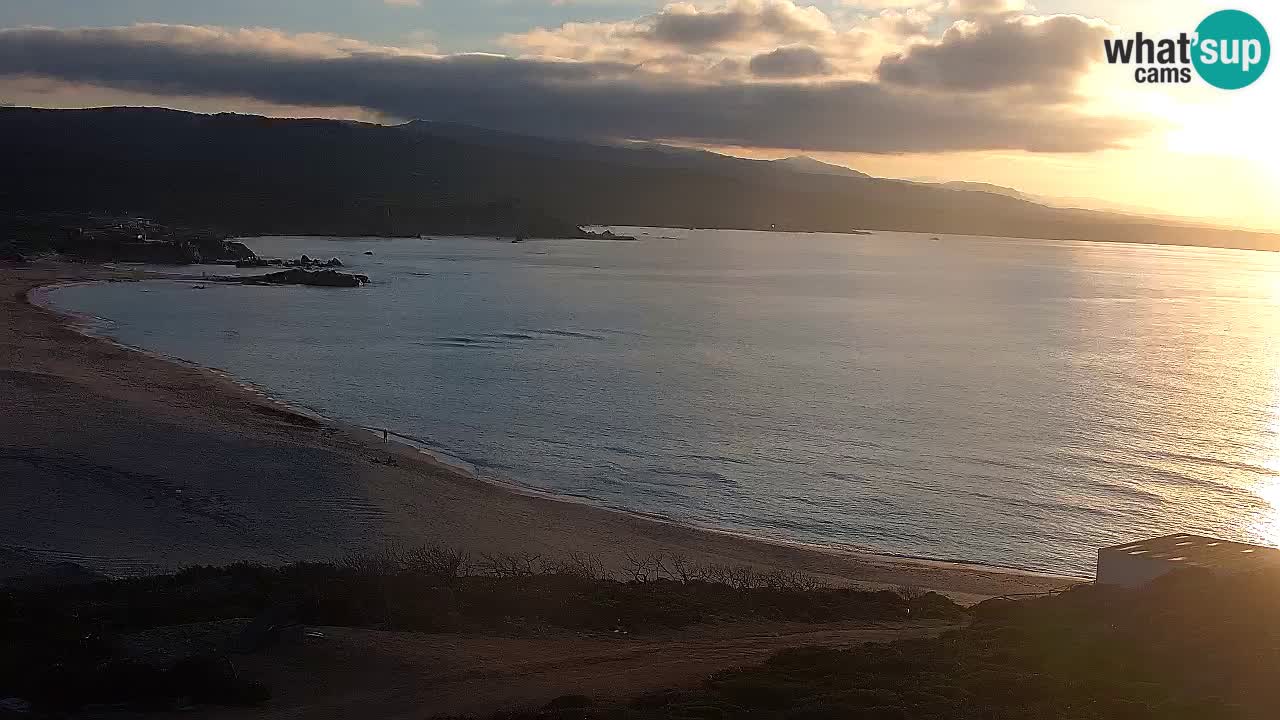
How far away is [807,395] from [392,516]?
22.7 metres

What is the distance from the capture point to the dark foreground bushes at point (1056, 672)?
954 centimetres

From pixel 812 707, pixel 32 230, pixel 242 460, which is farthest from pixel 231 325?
pixel 32 230

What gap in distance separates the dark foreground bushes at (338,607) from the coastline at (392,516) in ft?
5.66

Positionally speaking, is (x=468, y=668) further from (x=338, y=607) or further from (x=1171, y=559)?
(x=1171, y=559)

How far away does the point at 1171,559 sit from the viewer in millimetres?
13203

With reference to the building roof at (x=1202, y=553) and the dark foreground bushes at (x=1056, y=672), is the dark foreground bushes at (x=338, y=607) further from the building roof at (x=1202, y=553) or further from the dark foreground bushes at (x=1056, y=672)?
the building roof at (x=1202, y=553)

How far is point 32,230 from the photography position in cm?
10138

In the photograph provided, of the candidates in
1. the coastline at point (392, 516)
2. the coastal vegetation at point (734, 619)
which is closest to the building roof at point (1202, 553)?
the coastal vegetation at point (734, 619)

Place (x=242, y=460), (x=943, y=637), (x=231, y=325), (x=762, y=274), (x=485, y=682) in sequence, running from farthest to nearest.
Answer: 1. (x=762, y=274)
2. (x=231, y=325)
3. (x=242, y=460)
4. (x=943, y=637)
5. (x=485, y=682)

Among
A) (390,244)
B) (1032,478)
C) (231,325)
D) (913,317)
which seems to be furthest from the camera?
(390,244)

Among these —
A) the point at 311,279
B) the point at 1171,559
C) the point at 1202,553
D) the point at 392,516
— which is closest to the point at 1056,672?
the point at 1171,559

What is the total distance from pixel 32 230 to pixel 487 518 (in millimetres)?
98685

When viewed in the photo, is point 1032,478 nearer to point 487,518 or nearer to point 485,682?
point 487,518

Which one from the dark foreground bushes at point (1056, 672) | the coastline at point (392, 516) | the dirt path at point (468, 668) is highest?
the dark foreground bushes at point (1056, 672)
